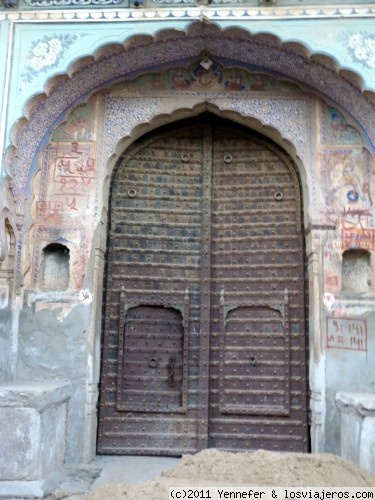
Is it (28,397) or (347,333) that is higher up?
(347,333)

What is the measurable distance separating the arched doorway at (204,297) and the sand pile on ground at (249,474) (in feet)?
5.10

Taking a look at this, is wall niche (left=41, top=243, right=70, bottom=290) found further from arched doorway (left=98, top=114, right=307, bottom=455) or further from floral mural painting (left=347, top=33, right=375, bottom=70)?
floral mural painting (left=347, top=33, right=375, bottom=70)

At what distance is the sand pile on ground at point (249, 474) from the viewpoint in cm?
397

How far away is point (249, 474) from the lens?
13.6 ft

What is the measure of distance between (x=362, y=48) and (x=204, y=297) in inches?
115

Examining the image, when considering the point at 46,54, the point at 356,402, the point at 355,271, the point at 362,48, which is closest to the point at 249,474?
the point at 356,402

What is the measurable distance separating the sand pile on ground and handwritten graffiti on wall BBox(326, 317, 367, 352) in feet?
4.76

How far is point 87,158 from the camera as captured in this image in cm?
618

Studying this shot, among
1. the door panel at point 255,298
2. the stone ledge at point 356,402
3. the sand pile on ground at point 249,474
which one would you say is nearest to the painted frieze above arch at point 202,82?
the door panel at point 255,298

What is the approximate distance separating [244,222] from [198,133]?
46.2 inches

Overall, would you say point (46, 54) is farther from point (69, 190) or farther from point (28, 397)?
point (28, 397)

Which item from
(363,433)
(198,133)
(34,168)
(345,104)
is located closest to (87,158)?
(34,168)

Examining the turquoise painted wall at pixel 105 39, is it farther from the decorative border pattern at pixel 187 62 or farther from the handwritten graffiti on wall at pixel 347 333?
the handwritten graffiti on wall at pixel 347 333

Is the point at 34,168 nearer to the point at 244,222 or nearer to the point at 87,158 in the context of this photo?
the point at 87,158
